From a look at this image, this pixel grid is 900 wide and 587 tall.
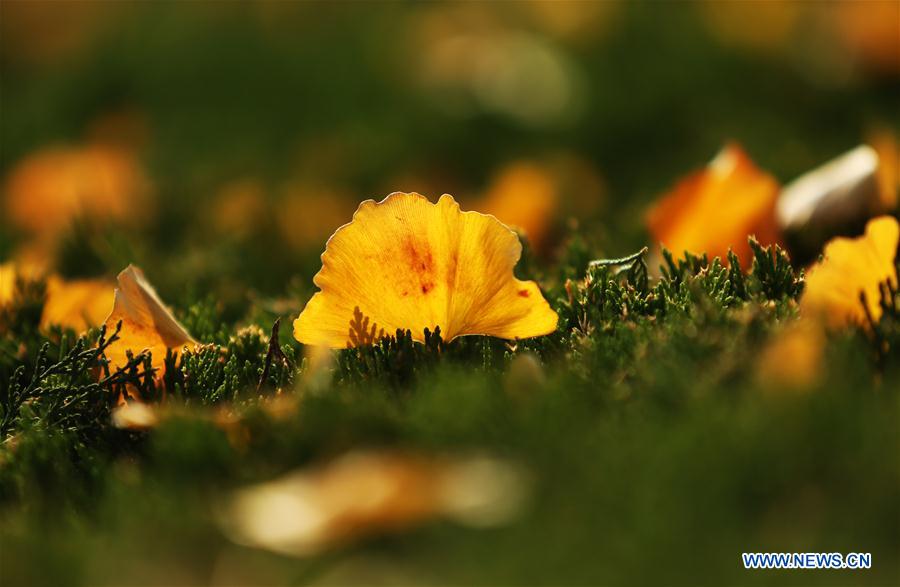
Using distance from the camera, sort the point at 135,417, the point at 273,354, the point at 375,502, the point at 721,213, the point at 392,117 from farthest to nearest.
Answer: the point at 392,117
the point at 721,213
the point at 273,354
the point at 135,417
the point at 375,502

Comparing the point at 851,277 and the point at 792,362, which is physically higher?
the point at 851,277

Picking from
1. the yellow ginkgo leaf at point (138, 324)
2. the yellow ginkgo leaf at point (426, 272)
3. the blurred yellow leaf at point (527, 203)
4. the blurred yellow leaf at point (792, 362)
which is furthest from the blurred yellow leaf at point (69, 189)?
the blurred yellow leaf at point (792, 362)

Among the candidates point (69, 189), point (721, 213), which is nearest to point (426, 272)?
point (721, 213)

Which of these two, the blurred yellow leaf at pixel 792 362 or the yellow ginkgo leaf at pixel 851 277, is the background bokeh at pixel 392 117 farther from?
the blurred yellow leaf at pixel 792 362

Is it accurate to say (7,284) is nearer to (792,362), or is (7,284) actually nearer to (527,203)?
(527,203)

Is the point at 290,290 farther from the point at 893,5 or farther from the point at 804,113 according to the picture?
the point at 893,5

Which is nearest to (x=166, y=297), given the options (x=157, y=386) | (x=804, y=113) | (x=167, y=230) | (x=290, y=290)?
(x=290, y=290)
